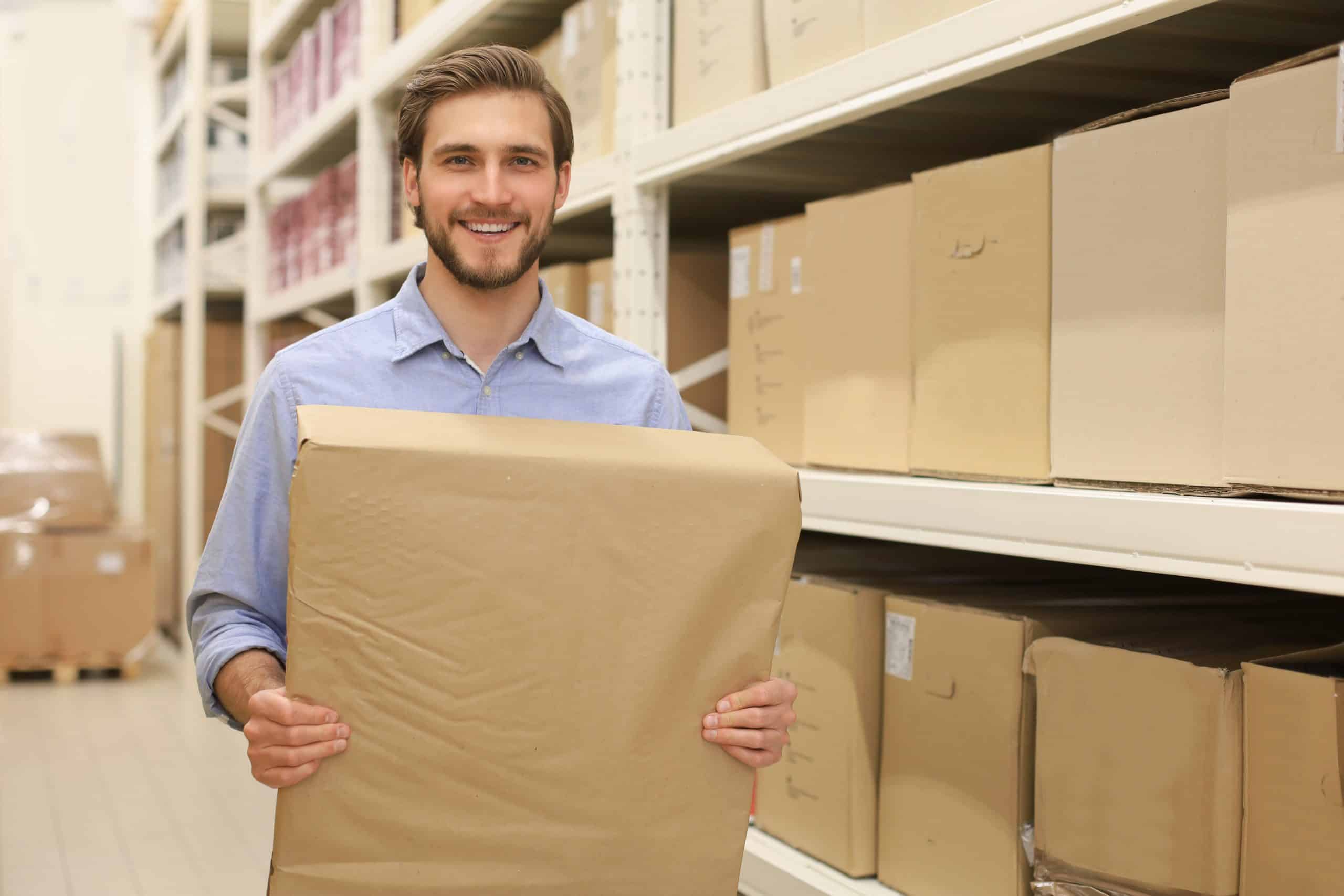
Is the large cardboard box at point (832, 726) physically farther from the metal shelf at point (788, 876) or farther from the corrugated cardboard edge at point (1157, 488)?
the corrugated cardboard edge at point (1157, 488)

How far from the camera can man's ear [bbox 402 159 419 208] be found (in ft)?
4.50

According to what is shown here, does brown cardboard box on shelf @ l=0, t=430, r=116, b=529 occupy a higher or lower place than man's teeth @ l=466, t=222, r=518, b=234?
lower

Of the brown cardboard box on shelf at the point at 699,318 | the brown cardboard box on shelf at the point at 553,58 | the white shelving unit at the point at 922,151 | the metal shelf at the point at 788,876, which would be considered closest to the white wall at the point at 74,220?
the white shelving unit at the point at 922,151

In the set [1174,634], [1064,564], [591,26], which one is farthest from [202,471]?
[1174,634]

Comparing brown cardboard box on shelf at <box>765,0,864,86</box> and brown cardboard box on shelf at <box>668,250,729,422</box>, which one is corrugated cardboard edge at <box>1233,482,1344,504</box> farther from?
brown cardboard box on shelf at <box>668,250,729,422</box>

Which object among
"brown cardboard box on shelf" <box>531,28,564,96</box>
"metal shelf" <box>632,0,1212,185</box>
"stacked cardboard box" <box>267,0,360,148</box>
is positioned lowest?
"metal shelf" <box>632,0,1212,185</box>

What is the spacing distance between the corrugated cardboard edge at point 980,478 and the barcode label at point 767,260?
44cm

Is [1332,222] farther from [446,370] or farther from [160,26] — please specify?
[160,26]

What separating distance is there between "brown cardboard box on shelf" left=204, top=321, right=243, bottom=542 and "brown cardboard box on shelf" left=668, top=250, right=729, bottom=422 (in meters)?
3.87

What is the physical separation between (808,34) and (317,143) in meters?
2.74

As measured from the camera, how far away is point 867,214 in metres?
1.64

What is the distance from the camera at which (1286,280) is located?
103cm

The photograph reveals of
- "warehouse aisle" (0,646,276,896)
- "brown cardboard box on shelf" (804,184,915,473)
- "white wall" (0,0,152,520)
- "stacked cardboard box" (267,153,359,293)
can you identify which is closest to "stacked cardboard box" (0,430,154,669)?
"warehouse aisle" (0,646,276,896)

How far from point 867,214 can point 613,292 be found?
0.61m
